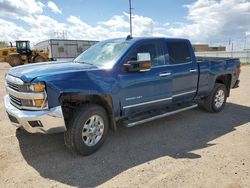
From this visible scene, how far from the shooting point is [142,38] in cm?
502

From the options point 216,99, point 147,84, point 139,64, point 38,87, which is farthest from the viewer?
point 216,99

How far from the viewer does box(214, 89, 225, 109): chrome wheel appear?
265 inches

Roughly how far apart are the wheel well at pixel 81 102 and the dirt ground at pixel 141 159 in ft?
2.21

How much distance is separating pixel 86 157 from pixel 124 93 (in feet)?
4.28

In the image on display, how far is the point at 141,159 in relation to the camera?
13.3 feet

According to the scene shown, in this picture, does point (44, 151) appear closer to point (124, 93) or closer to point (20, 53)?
point (124, 93)

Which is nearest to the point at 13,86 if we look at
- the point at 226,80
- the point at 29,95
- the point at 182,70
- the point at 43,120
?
the point at 29,95

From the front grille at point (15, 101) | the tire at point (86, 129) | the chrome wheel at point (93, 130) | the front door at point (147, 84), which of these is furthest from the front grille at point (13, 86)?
the front door at point (147, 84)

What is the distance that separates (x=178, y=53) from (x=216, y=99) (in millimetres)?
1985

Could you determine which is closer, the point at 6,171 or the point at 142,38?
the point at 6,171

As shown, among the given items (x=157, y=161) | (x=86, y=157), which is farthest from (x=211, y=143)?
(x=86, y=157)

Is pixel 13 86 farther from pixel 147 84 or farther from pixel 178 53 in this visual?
pixel 178 53

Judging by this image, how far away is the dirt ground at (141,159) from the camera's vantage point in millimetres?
3428

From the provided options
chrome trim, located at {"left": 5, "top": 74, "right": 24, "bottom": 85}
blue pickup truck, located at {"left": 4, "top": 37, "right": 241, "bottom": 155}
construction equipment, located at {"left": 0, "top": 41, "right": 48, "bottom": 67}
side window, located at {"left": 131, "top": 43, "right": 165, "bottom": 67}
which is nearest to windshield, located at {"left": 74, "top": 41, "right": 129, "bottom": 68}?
blue pickup truck, located at {"left": 4, "top": 37, "right": 241, "bottom": 155}
